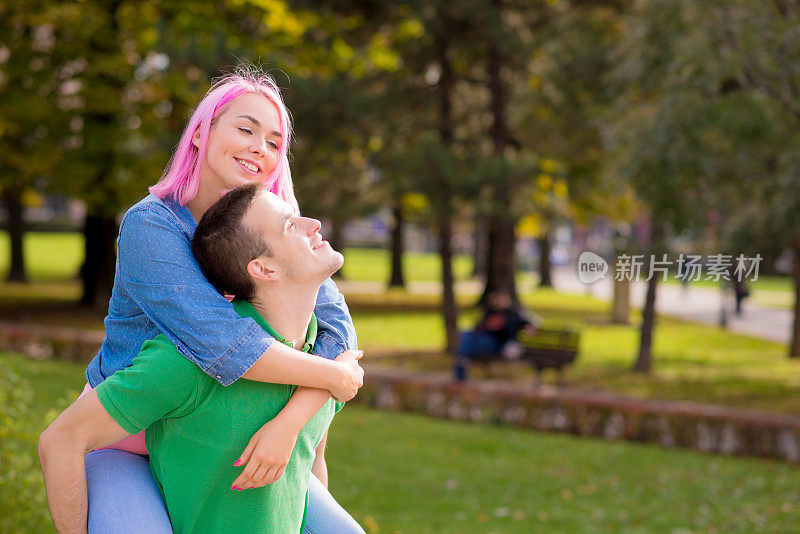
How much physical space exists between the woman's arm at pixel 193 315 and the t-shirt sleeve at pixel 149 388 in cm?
4

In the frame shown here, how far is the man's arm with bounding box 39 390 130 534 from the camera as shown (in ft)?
6.31

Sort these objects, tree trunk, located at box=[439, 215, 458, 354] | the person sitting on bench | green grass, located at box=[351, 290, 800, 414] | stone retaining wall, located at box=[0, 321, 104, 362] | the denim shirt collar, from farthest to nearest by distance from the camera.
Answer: tree trunk, located at box=[439, 215, 458, 354] → stone retaining wall, located at box=[0, 321, 104, 362] → green grass, located at box=[351, 290, 800, 414] → the person sitting on bench → the denim shirt collar

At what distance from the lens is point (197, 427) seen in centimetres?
197

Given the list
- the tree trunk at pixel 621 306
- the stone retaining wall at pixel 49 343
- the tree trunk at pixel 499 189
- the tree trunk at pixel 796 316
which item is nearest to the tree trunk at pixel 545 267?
the tree trunk at pixel 621 306

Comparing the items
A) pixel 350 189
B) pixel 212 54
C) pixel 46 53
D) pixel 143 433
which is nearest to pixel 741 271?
pixel 212 54

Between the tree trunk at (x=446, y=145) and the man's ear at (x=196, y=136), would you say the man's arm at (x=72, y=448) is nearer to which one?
the man's ear at (x=196, y=136)

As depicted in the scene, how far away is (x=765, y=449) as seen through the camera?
9.45m

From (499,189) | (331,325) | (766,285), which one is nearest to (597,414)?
(499,189)

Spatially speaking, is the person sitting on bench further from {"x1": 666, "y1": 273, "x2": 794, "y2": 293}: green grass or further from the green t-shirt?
{"x1": 666, "y1": 273, "x2": 794, "y2": 293}: green grass

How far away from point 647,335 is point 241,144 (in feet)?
43.4

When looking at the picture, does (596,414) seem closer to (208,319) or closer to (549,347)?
(549,347)

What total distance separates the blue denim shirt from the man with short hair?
0.05 metres

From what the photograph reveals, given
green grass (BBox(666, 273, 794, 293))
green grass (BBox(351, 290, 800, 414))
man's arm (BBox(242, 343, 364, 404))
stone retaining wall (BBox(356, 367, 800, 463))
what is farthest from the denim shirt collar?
green grass (BBox(666, 273, 794, 293))

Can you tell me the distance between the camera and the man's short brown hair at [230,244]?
1999 millimetres
